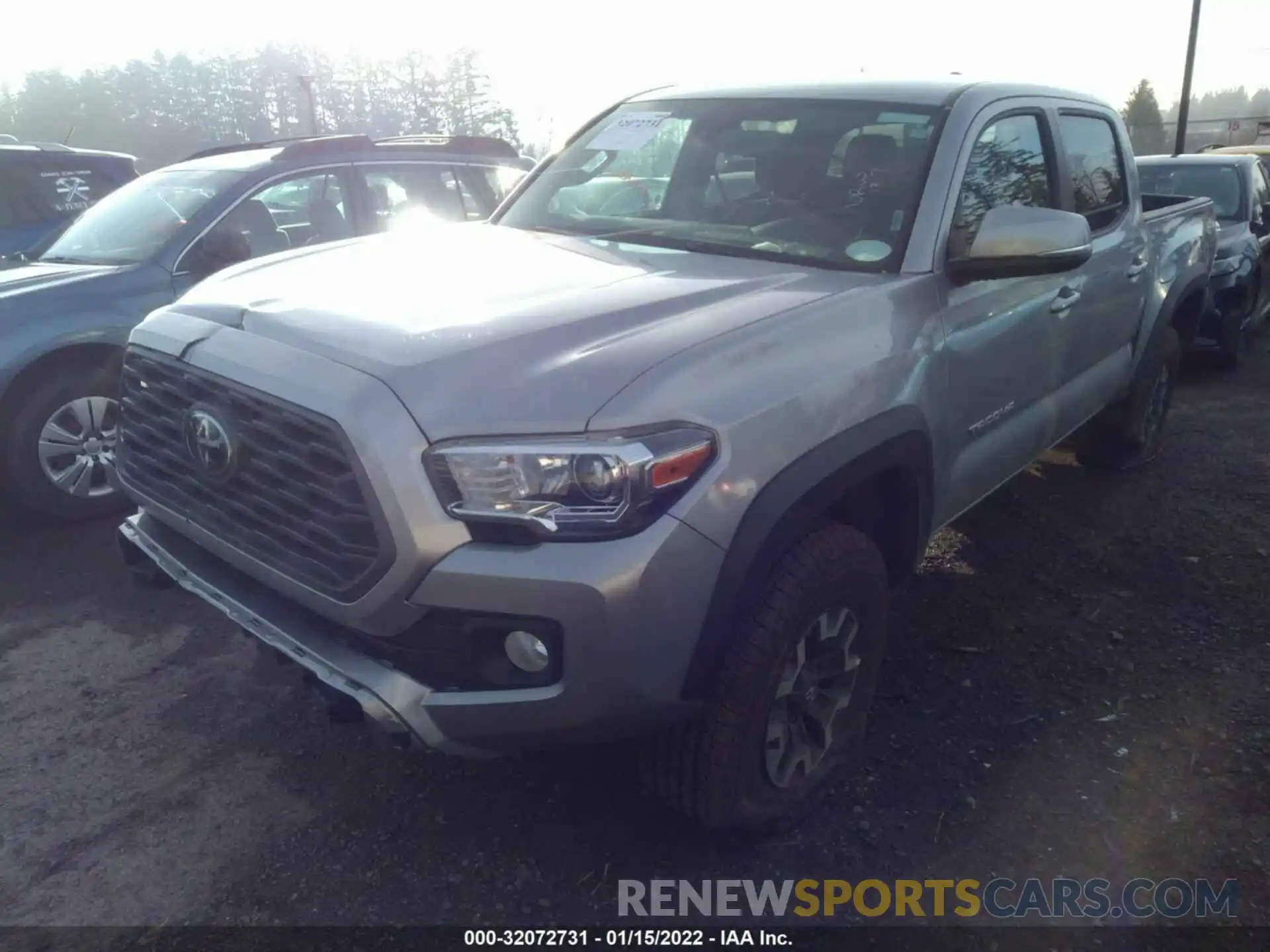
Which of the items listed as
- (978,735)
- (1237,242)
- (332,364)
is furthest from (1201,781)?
(1237,242)

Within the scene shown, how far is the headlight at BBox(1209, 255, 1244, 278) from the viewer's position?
7.56 metres

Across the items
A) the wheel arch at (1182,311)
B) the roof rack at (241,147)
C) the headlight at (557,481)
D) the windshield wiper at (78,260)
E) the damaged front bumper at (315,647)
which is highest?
the roof rack at (241,147)

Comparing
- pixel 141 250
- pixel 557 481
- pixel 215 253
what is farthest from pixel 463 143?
pixel 557 481

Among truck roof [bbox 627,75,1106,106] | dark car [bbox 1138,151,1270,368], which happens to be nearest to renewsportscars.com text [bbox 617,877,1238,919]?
truck roof [bbox 627,75,1106,106]

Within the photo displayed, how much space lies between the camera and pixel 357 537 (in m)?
2.17

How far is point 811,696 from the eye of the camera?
271 cm

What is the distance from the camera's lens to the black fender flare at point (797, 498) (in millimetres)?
2205

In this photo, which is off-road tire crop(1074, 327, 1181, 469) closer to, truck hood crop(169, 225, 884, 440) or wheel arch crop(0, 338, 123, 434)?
truck hood crop(169, 225, 884, 440)

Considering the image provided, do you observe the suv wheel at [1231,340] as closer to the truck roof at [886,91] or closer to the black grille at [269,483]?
the truck roof at [886,91]

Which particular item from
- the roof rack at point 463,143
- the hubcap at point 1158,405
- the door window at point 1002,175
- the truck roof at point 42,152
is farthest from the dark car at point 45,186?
the hubcap at point 1158,405

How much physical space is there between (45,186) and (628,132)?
5.80 metres

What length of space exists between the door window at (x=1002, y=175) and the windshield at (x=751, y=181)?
183mm

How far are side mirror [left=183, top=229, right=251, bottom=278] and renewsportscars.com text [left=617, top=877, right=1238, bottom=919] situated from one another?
3.75 metres

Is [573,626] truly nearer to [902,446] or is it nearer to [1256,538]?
[902,446]
